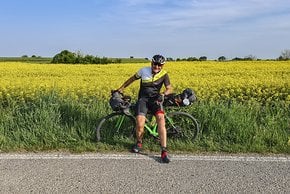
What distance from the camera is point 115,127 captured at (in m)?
5.71

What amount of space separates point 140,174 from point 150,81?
1609 mm

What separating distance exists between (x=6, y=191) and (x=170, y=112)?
9.53 ft

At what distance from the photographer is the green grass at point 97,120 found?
5.19 meters

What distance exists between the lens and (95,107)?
6.46 meters

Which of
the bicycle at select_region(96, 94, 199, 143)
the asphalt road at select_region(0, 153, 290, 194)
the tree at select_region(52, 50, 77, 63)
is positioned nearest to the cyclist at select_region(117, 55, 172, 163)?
the bicycle at select_region(96, 94, 199, 143)

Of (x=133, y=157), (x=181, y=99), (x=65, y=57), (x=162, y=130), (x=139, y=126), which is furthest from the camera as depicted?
(x=65, y=57)

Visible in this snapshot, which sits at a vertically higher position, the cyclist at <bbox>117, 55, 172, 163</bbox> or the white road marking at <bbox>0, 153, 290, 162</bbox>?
the cyclist at <bbox>117, 55, 172, 163</bbox>

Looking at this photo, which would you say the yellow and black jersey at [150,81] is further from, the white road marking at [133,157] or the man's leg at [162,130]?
the white road marking at [133,157]

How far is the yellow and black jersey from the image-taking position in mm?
5258

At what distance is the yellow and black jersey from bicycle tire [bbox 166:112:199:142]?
0.58 metres

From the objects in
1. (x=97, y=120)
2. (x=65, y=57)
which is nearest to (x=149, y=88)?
(x=97, y=120)

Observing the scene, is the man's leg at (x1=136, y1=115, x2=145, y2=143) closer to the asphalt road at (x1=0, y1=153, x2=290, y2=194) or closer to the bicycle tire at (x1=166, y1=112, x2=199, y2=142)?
the asphalt road at (x1=0, y1=153, x2=290, y2=194)

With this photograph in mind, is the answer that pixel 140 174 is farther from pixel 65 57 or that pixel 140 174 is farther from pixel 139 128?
pixel 65 57

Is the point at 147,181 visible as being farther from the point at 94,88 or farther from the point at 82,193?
the point at 94,88
